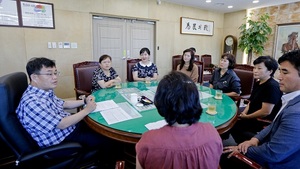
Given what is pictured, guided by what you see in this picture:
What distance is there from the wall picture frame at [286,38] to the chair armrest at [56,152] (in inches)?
228

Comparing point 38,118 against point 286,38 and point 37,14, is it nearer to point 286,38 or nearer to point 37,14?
point 37,14

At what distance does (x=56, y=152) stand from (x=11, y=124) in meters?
0.33

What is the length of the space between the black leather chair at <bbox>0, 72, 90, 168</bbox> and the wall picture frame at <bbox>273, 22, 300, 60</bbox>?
19.2ft

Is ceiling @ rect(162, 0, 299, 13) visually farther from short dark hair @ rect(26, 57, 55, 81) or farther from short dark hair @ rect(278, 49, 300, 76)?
short dark hair @ rect(278, 49, 300, 76)

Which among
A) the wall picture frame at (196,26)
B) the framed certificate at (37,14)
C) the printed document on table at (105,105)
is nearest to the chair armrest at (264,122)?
the printed document on table at (105,105)

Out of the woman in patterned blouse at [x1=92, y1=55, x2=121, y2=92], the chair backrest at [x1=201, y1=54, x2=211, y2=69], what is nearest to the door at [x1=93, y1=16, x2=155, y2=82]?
the woman in patterned blouse at [x1=92, y1=55, x2=121, y2=92]

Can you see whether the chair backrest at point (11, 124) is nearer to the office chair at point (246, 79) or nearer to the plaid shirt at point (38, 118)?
the plaid shirt at point (38, 118)

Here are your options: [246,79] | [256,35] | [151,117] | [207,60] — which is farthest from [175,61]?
[151,117]

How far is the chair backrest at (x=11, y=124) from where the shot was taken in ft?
3.67

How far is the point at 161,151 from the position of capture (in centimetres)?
70

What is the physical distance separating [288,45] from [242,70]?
3.18 m

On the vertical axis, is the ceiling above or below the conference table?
above

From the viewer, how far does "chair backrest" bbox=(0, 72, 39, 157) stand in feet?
3.67

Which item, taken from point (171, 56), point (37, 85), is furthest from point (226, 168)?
point (171, 56)
